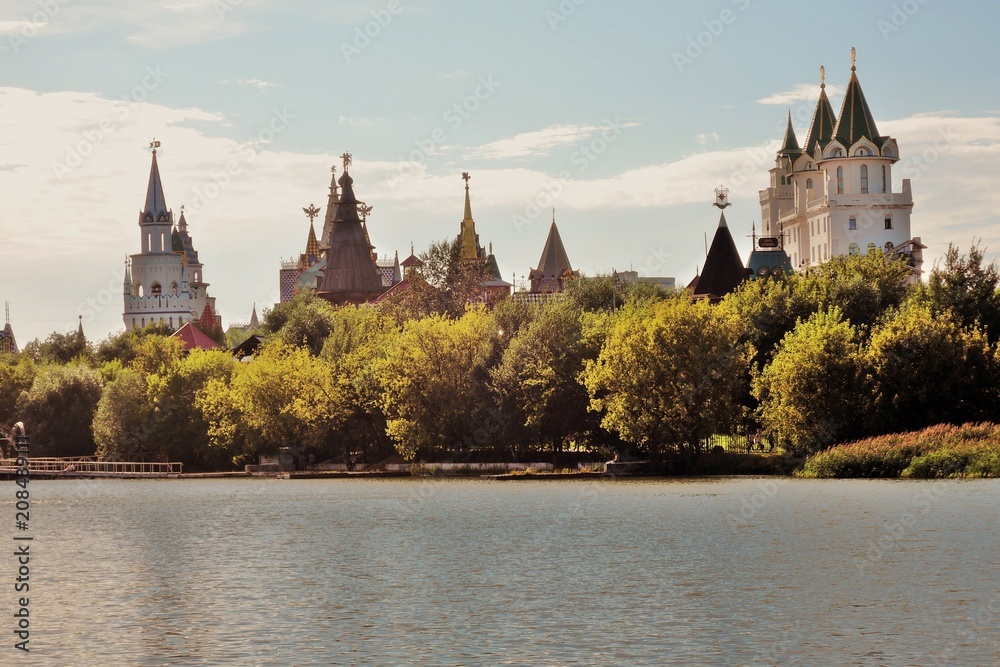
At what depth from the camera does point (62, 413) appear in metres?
116

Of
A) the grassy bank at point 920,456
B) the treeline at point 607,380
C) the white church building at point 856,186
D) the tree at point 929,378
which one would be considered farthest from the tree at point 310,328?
the white church building at point 856,186

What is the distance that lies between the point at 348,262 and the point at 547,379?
9781 cm

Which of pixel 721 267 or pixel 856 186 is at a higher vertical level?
pixel 856 186

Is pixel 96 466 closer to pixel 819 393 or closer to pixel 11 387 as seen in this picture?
pixel 11 387

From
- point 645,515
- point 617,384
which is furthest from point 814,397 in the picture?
point 645,515

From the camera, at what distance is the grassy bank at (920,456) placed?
203 ft

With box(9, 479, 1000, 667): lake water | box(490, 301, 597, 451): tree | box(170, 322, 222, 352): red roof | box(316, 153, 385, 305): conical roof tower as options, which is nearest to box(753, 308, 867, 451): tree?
box(9, 479, 1000, 667): lake water

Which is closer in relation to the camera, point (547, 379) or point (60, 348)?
point (547, 379)

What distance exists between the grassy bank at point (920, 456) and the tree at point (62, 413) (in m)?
64.7

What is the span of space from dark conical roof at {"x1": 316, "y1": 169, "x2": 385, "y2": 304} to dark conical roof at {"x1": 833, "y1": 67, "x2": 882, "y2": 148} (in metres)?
53.3

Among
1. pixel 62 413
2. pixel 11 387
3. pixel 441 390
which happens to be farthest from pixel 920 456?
pixel 11 387

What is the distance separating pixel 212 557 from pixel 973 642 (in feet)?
80.8
